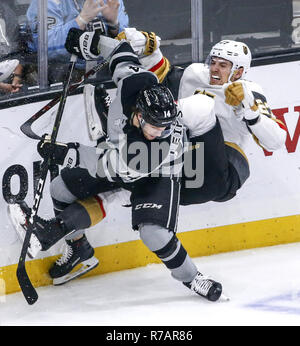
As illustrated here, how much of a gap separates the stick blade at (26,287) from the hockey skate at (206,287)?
2.10 ft

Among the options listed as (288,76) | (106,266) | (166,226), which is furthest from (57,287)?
(288,76)

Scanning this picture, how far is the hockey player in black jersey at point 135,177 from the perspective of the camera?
11.4ft

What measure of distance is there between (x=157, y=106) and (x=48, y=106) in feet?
1.94

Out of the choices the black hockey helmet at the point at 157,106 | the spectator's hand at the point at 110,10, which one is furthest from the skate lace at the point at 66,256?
the spectator's hand at the point at 110,10

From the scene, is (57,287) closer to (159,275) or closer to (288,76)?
(159,275)

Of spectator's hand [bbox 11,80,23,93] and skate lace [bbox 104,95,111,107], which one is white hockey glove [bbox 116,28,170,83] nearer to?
skate lace [bbox 104,95,111,107]

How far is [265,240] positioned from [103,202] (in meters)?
1.01

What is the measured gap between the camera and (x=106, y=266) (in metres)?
4.05

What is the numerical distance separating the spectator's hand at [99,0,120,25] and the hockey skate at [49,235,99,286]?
95 centimetres

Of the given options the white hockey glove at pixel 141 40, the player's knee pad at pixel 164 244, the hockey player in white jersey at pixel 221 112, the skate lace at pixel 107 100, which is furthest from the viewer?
the skate lace at pixel 107 100

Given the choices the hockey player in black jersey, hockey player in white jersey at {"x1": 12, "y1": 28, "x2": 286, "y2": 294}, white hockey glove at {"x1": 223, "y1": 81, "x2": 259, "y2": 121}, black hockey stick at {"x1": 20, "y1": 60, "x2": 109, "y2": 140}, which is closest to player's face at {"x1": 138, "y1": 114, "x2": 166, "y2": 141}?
the hockey player in black jersey

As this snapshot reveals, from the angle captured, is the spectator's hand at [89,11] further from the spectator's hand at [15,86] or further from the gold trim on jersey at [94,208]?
the gold trim on jersey at [94,208]
